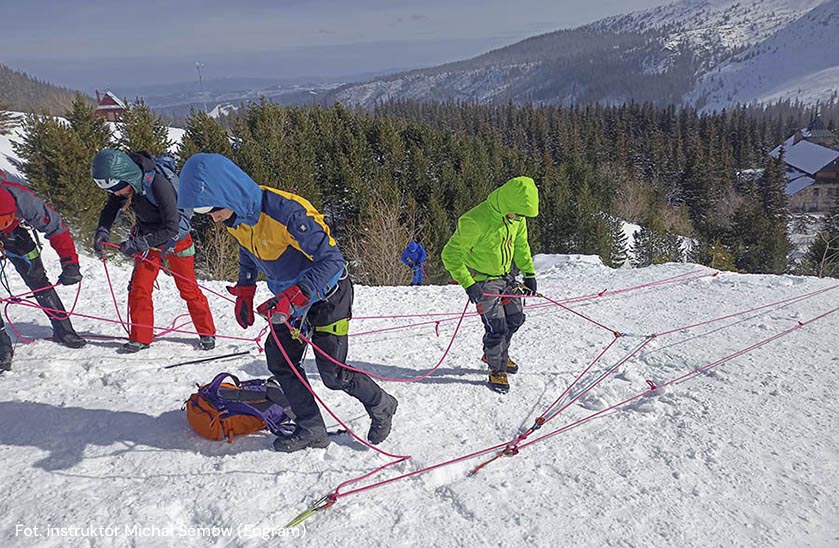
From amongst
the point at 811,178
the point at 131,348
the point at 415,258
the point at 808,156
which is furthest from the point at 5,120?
the point at 808,156

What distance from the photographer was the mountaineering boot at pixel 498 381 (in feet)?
15.8

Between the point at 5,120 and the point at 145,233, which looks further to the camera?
the point at 5,120

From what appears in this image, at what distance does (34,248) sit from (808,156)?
111648mm

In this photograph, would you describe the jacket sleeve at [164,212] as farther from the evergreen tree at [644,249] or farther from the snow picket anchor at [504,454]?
the evergreen tree at [644,249]

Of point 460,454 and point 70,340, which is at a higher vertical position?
point 70,340

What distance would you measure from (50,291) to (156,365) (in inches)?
57.9

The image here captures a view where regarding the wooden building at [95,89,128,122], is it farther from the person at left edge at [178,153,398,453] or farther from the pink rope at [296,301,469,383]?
the person at left edge at [178,153,398,453]

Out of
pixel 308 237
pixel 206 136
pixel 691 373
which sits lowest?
pixel 691 373

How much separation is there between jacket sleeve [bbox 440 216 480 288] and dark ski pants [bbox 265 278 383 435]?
130cm

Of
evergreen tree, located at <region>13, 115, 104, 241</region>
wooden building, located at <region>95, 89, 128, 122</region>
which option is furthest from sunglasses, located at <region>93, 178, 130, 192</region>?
wooden building, located at <region>95, 89, 128, 122</region>

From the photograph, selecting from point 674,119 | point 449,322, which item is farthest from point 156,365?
point 674,119

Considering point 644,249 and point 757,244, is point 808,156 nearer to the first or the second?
point 757,244

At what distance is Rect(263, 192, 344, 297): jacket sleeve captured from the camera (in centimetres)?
316

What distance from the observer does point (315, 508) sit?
3.07 metres
